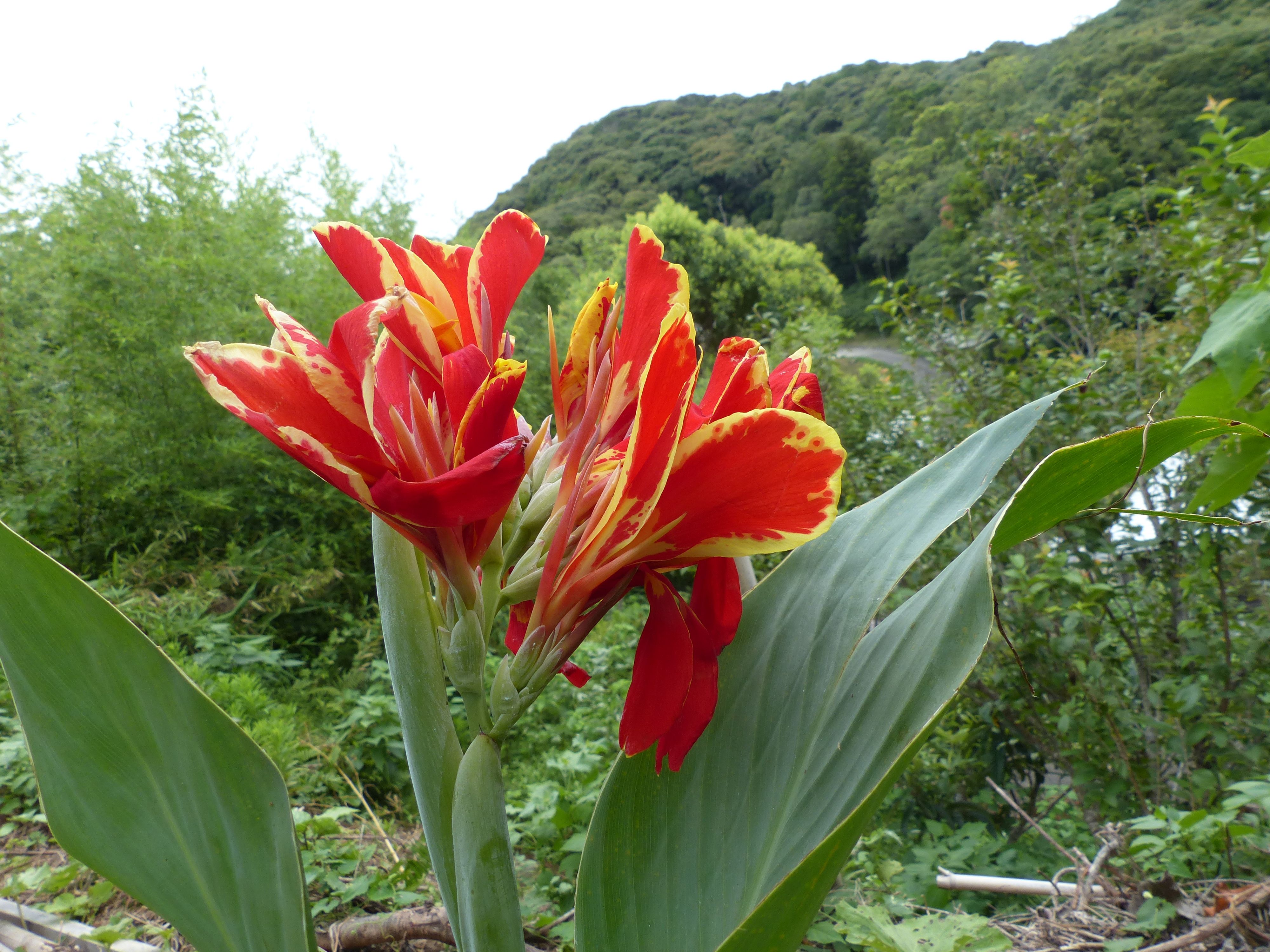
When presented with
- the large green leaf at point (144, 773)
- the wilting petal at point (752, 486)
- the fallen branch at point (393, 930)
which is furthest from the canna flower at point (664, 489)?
the fallen branch at point (393, 930)

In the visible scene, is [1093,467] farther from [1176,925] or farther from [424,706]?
[1176,925]

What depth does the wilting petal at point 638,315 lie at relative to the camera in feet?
1.01

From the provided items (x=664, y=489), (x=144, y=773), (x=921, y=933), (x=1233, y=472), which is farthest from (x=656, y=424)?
(x=1233, y=472)

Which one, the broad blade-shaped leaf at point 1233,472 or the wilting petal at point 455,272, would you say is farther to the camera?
the broad blade-shaped leaf at point 1233,472

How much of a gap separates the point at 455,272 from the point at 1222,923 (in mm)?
819

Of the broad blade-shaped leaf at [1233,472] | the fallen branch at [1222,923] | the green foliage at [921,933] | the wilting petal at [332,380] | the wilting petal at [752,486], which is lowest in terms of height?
the fallen branch at [1222,923]

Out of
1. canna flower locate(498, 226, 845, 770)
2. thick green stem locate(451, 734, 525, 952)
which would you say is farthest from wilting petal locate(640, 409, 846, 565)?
thick green stem locate(451, 734, 525, 952)

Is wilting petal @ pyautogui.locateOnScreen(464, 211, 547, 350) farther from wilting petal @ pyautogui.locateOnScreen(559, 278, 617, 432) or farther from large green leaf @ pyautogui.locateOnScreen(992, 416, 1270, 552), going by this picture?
large green leaf @ pyautogui.locateOnScreen(992, 416, 1270, 552)

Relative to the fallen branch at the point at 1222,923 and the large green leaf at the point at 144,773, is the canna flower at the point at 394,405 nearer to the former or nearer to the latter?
the large green leaf at the point at 144,773

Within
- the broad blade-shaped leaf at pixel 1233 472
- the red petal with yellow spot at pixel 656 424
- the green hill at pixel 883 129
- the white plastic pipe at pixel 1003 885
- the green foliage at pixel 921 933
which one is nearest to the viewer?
the red petal with yellow spot at pixel 656 424

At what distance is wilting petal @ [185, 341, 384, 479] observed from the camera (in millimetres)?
280

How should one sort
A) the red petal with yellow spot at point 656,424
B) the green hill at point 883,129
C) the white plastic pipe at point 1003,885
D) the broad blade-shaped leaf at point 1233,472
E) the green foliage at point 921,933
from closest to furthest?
the red petal with yellow spot at point 656,424, the green foliage at point 921,933, the broad blade-shaped leaf at point 1233,472, the white plastic pipe at point 1003,885, the green hill at point 883,129

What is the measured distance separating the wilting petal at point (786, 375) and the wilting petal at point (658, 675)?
0.10 meters

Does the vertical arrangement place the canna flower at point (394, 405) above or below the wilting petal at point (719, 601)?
above
